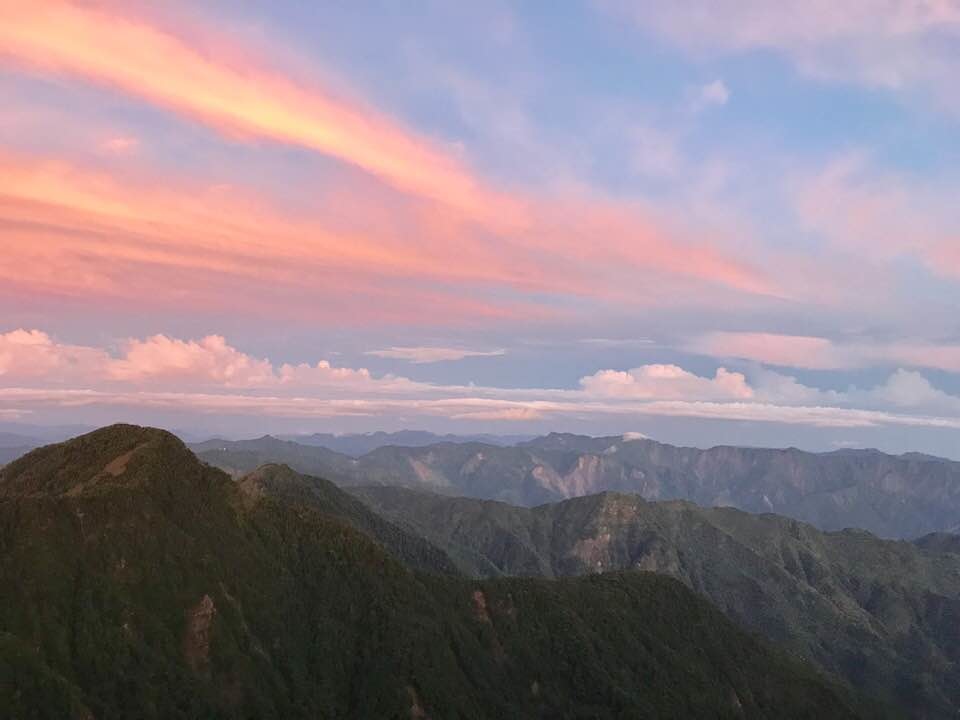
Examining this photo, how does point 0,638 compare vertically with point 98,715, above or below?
above

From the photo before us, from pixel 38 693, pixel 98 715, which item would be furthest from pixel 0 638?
pixel 98 715

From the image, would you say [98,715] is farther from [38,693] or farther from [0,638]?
[0,638]
